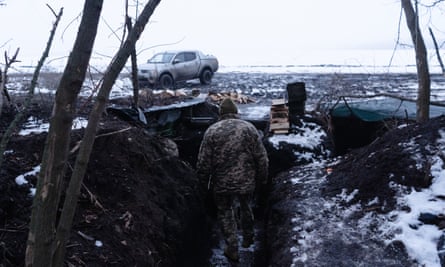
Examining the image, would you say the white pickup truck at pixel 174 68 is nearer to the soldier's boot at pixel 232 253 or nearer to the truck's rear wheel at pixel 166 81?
the truck's rear wheel at pixel 166 81

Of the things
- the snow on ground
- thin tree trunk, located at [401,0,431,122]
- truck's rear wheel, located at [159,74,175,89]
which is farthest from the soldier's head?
truck's rear wheel, located at [159,74,175,89]

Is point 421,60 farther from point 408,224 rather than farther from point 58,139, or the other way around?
point 58,139

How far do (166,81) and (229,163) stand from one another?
1236cm

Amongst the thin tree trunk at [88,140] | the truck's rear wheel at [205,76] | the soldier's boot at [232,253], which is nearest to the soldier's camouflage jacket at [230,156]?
the soldier's boot at [232,253]

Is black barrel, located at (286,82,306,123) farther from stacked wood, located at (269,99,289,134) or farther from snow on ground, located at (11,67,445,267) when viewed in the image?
snow on ground, located at (11,67,445,267)

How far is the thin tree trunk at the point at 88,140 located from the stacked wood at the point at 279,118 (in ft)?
23.7

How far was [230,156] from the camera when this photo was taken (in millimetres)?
5363

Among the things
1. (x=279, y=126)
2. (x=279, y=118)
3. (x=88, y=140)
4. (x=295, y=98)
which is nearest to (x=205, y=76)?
(x=295, y=98)

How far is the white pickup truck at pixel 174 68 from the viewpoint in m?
16.8

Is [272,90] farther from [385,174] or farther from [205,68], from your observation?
[385,174]

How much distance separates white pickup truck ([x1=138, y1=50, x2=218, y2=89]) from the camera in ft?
55.0

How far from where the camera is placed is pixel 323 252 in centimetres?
418

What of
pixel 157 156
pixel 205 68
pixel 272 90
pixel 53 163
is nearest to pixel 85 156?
pixel 53 163

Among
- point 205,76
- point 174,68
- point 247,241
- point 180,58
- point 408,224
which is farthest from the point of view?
point 205,76
